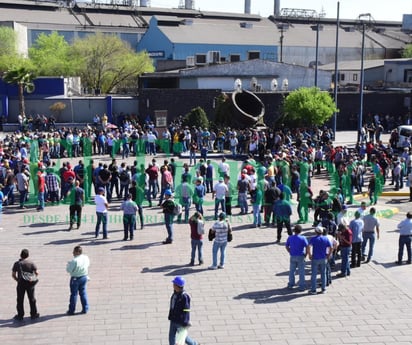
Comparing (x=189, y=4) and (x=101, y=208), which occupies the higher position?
(x=189, y=4)

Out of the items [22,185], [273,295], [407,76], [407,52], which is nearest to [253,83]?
[407,76]

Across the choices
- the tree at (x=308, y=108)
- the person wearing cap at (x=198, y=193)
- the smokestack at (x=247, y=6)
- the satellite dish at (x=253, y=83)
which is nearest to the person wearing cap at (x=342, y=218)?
the person wearing cap at (x=198, y=193)

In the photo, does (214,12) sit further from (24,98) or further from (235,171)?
(235,171)

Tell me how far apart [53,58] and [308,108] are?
2858cm

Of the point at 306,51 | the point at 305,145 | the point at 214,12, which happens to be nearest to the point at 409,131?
the point at 305,145

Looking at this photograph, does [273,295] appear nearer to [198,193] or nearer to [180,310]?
[180,310]

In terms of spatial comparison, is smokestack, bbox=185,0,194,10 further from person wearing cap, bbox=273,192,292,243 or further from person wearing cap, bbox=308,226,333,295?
person wearing cap, bbox=308,226,333,295

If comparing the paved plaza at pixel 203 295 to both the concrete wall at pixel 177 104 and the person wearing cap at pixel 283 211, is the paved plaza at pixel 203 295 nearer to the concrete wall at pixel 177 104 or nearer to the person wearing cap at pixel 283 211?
the person wearing cap at pixel 283 211

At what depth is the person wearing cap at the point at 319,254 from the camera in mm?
11984

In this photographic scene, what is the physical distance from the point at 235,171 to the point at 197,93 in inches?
634

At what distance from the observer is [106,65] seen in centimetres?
5238

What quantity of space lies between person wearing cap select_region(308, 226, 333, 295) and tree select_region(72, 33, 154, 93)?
1646 inches

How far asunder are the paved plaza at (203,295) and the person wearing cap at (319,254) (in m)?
0.31

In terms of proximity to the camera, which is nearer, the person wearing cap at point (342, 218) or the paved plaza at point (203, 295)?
the paved plaza at point (203, 295)
